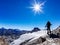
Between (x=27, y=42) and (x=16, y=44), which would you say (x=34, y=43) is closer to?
(x=27, y=42)

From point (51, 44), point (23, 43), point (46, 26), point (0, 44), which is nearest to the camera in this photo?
point (0, 44)

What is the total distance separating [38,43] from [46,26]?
44.4 metres

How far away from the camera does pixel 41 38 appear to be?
Answer: 46.4 meters

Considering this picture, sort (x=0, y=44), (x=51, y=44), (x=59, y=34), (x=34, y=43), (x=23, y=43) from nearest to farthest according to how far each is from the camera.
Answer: (x=0, y=44) < (x=51, y=44) < (x=34, y=43) < (x=23, y=43) < (x=59, y=34)

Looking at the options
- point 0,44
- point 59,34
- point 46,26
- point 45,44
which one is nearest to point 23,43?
point 45,44

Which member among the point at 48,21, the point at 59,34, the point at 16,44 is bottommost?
the point at 16,44

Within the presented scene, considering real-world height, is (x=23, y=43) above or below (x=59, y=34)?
below

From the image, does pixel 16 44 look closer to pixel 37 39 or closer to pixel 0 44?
pixel 37 39

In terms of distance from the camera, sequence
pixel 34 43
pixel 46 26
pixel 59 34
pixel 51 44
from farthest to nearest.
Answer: pixel 59 34
pixel 46 26
pixel 34 43
pixel 51 44

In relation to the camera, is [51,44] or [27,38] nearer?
[51,44]

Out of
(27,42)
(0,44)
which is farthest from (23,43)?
(0,44)

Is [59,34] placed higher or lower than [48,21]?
lower

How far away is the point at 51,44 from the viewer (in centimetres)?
3938

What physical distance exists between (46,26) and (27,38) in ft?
132
